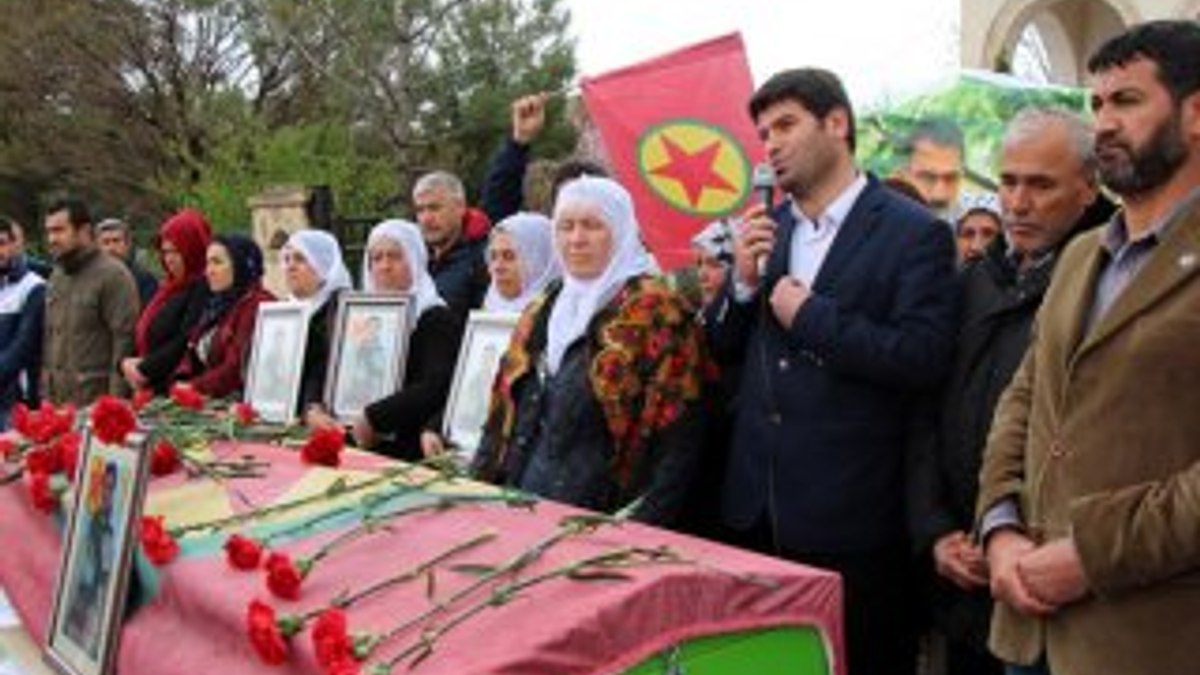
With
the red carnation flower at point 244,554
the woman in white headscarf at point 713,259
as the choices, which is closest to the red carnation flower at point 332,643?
the red carnation flower at point 244,554

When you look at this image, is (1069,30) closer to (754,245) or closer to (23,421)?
(23,421)

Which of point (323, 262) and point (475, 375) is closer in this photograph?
point (475, 375)

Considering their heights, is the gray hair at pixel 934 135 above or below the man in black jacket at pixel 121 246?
above

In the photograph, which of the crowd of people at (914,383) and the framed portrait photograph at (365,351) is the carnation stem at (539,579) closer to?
the crowd of people at (914,383)

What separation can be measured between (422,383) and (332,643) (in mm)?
2377

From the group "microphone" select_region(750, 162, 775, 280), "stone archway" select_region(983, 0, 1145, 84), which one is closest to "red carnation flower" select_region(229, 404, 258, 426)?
"microphone" select_region(750, 162, 775, 280)

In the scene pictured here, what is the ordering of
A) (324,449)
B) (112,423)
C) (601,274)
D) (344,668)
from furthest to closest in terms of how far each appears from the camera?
(601,274) → (324,449) → (112,423) → (344,668)

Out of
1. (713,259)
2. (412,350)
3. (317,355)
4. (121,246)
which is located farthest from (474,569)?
(121,246)

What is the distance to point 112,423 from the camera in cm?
293

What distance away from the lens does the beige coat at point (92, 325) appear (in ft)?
22.1

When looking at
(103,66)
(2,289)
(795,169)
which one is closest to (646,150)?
(795,169)

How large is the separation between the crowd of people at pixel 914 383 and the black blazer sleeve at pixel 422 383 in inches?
0.5

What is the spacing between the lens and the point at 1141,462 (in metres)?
2.07

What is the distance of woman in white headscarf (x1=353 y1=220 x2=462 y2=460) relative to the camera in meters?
4.21
